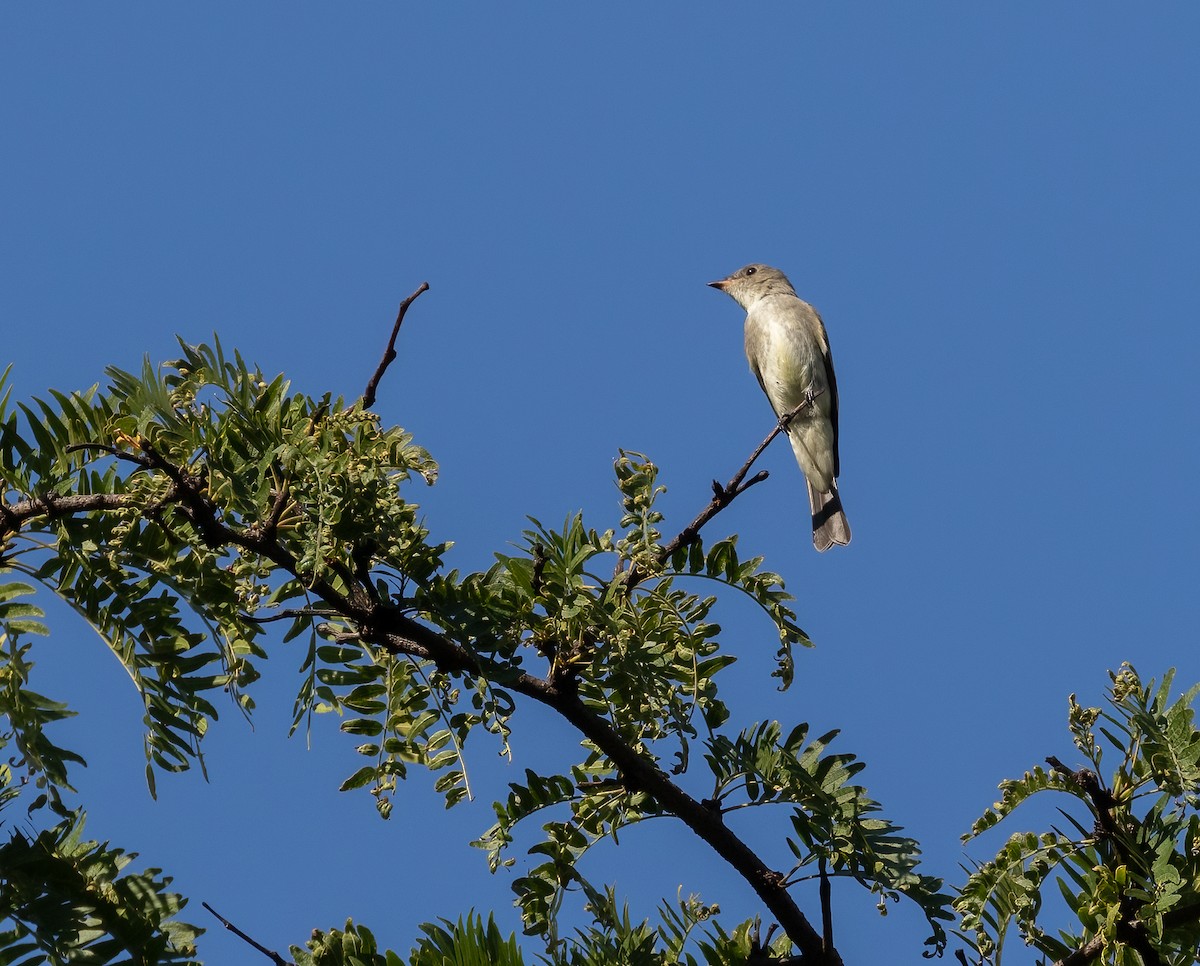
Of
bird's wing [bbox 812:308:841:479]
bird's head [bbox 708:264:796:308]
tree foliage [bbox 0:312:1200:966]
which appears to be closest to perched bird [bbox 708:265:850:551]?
bird's wing [bbox 812:308:841:479]

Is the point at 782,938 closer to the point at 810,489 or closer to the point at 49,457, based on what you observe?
the point at 49,457

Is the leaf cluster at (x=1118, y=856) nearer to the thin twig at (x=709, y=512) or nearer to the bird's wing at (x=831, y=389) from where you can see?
the thin twig at (x=709, y=512)

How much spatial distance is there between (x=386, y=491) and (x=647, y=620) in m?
0.62

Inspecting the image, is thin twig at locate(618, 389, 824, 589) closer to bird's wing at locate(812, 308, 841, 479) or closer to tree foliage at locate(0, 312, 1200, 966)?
tree foliage at locate(0, 312, 1200, 966)

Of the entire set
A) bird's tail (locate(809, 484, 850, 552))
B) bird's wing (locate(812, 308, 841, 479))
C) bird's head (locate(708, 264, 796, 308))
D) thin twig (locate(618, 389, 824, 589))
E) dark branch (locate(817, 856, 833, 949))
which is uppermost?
bird's head (locate(708, 264, 796, 308))

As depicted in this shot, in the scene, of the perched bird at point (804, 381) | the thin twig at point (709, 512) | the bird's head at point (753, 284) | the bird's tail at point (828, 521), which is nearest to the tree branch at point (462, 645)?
the thin twig at point (709, 512)

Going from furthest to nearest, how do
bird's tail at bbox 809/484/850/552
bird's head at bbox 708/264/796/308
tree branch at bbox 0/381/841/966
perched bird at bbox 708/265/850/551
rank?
1. bird's head at bbox 708/264/796/308
2. perched bird at bbox 708/265/850/551
3. bird's tail at bbox 809/484/850/552
4. tree branch at bbox 0/381/841/966

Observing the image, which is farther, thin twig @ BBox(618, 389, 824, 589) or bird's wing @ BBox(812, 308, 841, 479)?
bird's wing @ BBox(812, 308, 841, 479)

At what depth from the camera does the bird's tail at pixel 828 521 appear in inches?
370

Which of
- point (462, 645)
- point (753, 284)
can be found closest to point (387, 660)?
point (462, 645)

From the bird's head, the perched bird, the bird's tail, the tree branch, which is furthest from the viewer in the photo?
the bird's head

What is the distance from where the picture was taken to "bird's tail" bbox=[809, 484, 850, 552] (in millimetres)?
9398

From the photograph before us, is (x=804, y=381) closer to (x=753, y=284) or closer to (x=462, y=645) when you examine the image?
(x=753, y=284)

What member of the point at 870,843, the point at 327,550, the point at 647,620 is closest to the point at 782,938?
the point at 870,843
